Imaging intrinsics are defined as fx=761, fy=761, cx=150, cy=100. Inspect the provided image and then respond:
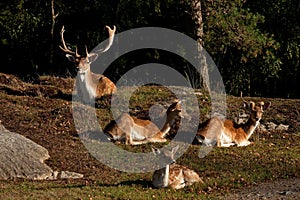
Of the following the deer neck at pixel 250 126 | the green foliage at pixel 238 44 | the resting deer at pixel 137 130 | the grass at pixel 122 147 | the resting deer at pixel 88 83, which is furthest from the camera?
the green foliage at pixel 238 44

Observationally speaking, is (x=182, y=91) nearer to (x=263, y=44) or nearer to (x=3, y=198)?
(x=263, y=44)

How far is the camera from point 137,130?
51.0 ft

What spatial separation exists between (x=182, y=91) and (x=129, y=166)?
A: 619 centimetres

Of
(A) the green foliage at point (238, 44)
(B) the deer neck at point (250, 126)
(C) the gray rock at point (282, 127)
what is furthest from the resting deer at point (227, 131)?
(A) the green foliage at point (238, 44)

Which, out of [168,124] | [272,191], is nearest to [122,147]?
[168,124]

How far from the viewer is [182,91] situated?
19438mm

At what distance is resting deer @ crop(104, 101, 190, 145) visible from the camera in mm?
15344

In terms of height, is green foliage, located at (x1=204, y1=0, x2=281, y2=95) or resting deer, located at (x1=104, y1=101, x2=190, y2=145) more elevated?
green foliage, located at (x1=204, y1=0, x2=281, y2=95)

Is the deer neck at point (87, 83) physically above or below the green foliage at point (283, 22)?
below

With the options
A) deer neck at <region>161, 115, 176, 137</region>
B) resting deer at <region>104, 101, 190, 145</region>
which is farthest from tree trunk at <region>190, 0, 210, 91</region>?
resting deer at <region>104, 101, 190, 145</region>

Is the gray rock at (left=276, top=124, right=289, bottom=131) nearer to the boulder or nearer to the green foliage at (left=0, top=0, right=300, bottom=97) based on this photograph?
the boulder

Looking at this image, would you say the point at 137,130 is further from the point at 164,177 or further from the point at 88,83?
the point at 88,83

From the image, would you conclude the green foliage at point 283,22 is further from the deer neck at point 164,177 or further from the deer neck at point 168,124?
the deer neck at point 164,177

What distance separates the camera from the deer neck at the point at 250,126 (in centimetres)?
1634
